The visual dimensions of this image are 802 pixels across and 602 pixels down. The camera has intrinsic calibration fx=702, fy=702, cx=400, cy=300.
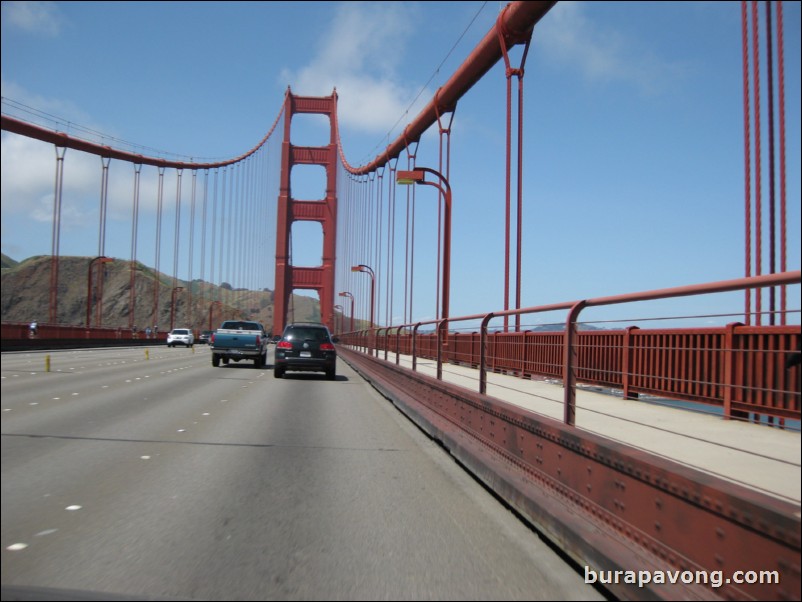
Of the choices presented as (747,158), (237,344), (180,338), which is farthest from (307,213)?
(747,158)

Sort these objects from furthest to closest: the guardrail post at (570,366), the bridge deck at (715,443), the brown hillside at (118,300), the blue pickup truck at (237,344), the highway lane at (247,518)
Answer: the brown hillside at (118,300), the blue pickup truck at (237,344), the guardrail post at (570,366), the highway lane at (247,518), the bridge deck at (715,443)

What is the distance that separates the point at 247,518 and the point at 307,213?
7638 cm

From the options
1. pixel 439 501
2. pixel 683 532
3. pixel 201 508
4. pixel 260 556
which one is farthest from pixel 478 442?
pixel 683 532

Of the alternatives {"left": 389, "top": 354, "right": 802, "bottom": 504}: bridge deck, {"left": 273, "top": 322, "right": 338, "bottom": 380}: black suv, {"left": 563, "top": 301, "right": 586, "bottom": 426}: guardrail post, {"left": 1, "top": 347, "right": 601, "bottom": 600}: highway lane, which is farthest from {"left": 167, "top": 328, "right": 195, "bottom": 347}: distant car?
{"left": 563, "top": 301, "right": 586, "bottom": 426}: guardrail post

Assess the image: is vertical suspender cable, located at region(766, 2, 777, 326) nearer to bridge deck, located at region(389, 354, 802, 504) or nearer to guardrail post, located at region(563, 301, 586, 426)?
bridge deck, located at region(389, 354, 802, 504)

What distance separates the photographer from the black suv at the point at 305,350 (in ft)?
65.8

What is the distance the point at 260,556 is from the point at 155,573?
0.61m

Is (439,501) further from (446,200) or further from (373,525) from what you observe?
(446,200)

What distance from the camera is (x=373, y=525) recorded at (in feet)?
15.3

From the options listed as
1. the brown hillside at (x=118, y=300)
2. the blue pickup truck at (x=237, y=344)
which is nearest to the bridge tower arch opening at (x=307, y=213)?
the brown hillside at (x=118, y=300)

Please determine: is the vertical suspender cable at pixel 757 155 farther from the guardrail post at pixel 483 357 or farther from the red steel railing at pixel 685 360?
the guardrail post at pixel 483 357

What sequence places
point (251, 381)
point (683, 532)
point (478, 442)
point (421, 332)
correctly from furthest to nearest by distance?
point (251, 381) → point (421, 332) → point (478, 442) → point (683, 532)

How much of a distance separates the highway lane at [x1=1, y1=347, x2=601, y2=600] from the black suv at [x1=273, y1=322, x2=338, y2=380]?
11050mm

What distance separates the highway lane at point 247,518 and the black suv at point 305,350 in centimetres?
1105
